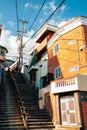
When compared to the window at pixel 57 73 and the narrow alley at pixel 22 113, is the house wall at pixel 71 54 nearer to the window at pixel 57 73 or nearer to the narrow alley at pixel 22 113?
the window at pixel 57 73

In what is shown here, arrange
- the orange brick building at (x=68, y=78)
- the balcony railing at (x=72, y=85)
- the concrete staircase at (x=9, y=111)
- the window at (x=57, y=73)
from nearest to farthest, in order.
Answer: the concrete staircase at (x=9, y=111)
the orange brick building at (x=68, y=78)
the balcony railing at (x=72, y=85)
the window at (x=57, y=73)

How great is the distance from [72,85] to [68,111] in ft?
7.86

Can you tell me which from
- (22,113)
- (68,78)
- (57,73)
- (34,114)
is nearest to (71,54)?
(57,73)

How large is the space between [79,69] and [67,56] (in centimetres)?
277

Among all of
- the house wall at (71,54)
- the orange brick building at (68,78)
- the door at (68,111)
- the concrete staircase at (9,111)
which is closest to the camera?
the concrete staircase at (9,111)

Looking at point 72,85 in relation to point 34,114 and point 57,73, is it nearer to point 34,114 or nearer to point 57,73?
point 34,114

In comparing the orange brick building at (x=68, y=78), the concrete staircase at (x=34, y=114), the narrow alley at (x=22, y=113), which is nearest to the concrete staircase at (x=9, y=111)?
the narrow alley at (x=22, y=113)

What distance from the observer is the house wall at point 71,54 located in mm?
18109

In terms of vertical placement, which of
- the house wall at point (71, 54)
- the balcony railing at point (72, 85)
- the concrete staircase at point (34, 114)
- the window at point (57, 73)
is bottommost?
the concrete staircase at point (34, 114)

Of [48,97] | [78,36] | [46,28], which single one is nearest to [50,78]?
[48,97]

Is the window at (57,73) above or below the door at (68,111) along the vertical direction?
above

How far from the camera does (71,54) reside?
64.0ft

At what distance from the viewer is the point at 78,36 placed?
1914 cm

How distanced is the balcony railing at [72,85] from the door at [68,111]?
882 mm
